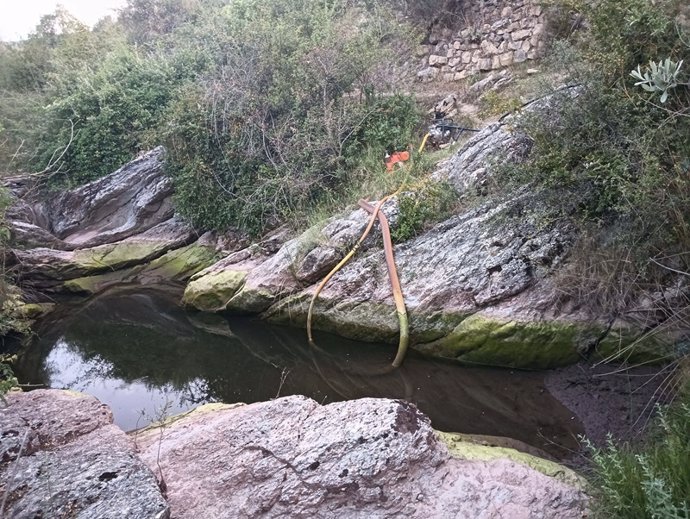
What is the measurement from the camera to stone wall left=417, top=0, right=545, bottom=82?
35.3ft

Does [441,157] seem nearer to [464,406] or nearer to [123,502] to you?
[464,406]

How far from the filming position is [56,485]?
354cm

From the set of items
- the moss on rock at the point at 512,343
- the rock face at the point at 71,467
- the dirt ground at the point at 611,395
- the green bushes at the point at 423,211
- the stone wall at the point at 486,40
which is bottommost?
the dirt ground at the point at 611,395

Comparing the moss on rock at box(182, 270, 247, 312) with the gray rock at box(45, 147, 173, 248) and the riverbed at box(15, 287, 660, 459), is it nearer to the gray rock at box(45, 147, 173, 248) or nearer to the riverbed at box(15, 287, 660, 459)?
the riverbed at box(15, 287, 660, 459)

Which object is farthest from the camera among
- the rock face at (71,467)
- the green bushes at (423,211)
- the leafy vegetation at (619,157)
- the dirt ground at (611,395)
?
the green bushes at (423,211)

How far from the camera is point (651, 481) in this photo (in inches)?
102

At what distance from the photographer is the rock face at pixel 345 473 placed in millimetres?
3555

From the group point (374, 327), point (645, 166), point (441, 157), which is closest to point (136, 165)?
point (441, 157)

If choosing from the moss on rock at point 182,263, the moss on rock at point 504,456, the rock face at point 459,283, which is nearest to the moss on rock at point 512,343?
the rock face at point 459,283

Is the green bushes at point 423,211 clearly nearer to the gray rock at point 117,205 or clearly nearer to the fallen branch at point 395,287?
the fallen branch at point 395,287

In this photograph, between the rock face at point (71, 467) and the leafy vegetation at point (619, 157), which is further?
the leafy vegetation at point (619, 157)

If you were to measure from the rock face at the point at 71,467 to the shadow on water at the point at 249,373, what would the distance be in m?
1.33

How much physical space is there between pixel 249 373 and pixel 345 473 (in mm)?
3457

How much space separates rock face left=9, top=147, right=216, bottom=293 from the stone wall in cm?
656
